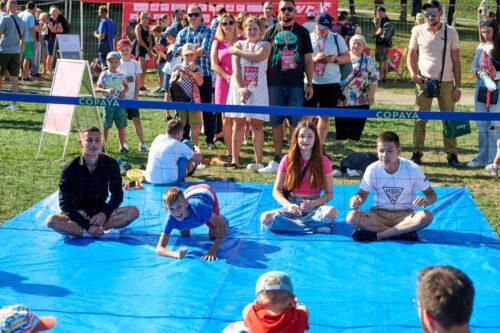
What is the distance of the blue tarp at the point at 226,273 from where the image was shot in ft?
19.7

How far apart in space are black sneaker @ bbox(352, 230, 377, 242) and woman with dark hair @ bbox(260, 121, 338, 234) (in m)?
0.30

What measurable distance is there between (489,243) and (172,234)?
2981 millimetres

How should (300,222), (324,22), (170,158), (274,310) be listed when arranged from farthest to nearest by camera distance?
(324,22) < (170,158) < (300,222) < (274,310)

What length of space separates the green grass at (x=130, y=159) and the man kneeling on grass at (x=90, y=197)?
108cm

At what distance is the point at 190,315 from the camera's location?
603 centimetres

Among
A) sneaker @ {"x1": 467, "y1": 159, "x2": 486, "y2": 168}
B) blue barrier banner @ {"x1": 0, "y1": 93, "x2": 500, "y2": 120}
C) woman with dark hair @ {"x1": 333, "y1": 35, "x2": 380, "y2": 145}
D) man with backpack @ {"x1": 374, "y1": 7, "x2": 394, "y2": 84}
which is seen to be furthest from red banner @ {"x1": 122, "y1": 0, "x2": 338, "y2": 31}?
blue barrier banner @ {"x1": 0, "y1": 93, "x2": 500, "y2": 120}

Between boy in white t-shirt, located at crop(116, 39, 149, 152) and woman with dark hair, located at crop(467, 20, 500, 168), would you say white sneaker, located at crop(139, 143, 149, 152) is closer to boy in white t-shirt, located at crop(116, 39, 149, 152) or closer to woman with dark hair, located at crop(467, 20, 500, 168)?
boy in white t-shirt, located at crop(116, 39, 149, 152)

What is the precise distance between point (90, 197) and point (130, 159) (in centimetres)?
354

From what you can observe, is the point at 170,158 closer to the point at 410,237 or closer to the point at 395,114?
the point at 395,114

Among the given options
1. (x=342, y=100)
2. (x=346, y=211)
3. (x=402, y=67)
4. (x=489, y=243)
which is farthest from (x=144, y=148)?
(x=402, y=67)

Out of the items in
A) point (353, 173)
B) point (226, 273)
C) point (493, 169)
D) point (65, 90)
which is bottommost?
point (226, 273)

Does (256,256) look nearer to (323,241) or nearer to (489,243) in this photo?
(323,241)

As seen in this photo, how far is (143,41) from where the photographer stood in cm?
1939

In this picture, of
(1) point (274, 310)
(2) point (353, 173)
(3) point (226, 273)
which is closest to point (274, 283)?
(1) point (274, 310)
